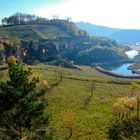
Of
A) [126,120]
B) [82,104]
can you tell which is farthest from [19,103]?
[82,104]

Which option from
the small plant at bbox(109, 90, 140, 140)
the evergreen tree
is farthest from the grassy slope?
the evergreen tree

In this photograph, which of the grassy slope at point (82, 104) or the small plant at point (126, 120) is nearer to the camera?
the small plant at point (126, 120)

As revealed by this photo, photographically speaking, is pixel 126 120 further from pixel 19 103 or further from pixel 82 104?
pixel 19 103

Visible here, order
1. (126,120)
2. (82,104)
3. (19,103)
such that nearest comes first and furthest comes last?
(19,103) < (126,120) < (82,104)

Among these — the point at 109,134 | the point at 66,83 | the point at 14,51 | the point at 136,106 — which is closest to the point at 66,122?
the point at 109,134

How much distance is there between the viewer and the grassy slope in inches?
3162

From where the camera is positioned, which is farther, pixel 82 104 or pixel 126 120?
pixel 82 104

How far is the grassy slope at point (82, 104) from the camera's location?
80.3 metres

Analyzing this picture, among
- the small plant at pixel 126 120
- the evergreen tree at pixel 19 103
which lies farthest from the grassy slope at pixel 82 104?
the evergreen tree at pixel 19 103

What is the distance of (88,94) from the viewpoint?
390ft

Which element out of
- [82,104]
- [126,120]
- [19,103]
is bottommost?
[82,104]

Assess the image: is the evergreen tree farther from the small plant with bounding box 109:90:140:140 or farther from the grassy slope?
the small plant with bounding box 109:90:140:140

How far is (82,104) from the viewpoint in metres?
105

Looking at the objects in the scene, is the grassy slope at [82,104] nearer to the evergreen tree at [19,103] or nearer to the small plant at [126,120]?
the small plant at [126,120]
